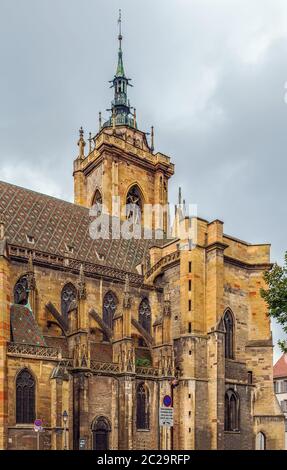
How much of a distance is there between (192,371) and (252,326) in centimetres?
599

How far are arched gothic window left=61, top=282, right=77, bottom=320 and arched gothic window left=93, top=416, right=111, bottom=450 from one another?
688 cm

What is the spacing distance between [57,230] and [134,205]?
12495 millimetres

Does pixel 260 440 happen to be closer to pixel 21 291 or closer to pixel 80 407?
pixel 80 407

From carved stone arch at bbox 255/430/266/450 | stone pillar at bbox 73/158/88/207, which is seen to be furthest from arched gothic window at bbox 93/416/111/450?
stone pillar at bbox 73/158/88/207

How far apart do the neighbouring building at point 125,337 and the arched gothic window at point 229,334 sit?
2.4 inches

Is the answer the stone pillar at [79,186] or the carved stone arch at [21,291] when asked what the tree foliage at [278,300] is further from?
the stone pillar at [79,186]

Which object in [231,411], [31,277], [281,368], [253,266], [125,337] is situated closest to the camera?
[125,337]

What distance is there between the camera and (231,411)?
34625 mm

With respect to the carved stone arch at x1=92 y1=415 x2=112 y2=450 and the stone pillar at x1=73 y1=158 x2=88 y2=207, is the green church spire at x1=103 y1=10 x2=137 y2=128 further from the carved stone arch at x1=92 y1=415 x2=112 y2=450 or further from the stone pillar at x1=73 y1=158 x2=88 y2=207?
the carved stone arch at x1=92 y1=415 x2=112 y2=450

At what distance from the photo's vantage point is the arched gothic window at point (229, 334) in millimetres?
35906

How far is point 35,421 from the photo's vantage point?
25.6 m

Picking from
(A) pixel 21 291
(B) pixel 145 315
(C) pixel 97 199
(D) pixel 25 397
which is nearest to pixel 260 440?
(B) pixel 145 315

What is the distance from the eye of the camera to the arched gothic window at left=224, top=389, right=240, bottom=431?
34.2 m
